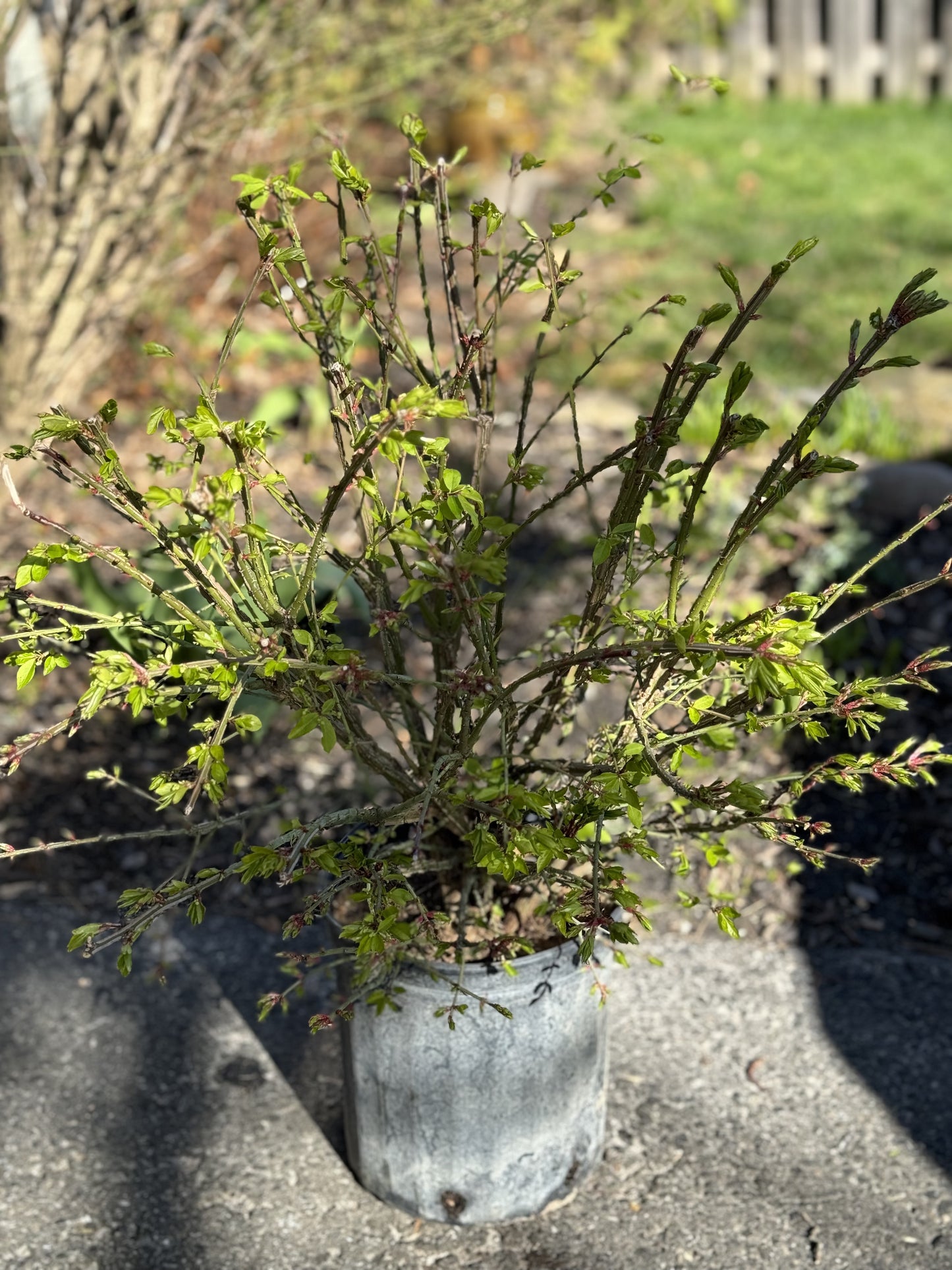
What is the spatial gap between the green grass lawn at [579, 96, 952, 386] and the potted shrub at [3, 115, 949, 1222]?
9.05 ft

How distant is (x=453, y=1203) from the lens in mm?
2109

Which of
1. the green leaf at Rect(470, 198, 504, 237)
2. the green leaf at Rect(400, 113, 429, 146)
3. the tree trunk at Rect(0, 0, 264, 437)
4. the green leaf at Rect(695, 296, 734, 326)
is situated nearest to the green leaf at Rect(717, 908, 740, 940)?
the green leaf at Rect(695, 296, 734, 326)

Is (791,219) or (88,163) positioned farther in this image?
(791,219)

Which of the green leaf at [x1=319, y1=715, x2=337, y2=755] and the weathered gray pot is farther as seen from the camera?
the weathered gray pot

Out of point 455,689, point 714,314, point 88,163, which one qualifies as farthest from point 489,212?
point 88,163

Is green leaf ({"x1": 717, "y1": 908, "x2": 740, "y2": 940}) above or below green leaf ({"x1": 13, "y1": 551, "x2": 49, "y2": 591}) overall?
below

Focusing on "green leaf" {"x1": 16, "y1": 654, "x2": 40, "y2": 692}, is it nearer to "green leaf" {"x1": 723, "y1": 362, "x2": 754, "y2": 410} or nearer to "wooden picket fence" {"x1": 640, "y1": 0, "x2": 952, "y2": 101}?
"green leaf" {"x1": 723, "y1": 362, "x2": 754, "y2": 410}

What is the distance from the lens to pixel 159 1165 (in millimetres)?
2281

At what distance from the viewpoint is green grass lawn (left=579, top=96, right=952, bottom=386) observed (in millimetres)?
5406

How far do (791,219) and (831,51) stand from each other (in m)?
3.07

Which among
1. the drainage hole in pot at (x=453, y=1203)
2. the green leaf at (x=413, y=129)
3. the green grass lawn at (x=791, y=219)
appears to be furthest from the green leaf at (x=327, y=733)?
the green grass lawn at (x=791, y=219)

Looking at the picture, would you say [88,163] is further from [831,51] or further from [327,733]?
[831,51]

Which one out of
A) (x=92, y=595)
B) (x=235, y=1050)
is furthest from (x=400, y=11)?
(x=235, y=1050)

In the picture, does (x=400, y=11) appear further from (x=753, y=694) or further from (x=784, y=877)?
(x=753, y=694)
